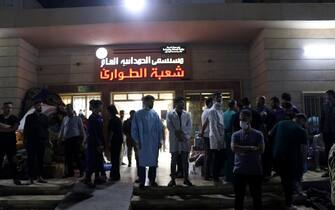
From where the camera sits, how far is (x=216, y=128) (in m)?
8.73

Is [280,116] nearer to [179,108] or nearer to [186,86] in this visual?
[179,108]

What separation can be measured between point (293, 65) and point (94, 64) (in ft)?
22.5

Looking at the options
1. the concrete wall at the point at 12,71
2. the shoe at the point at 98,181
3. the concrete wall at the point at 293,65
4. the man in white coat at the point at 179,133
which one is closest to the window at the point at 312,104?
the concrete wall at the point at 293,65

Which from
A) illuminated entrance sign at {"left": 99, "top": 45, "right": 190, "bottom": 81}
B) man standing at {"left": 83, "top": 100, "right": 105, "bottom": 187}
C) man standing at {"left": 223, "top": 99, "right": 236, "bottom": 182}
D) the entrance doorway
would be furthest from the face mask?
the entrance doorway

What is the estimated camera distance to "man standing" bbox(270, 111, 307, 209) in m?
7.14

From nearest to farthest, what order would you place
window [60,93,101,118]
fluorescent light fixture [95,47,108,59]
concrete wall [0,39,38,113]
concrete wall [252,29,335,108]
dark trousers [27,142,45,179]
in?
dark trousers [27,142,45,179] < concrete wall [252,29,335,108] < concrete wall [0,39,38,113] < fluorescent light fixture [95,47,108,59] < window [60,93,101,118]

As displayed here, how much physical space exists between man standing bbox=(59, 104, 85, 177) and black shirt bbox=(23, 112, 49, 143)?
100cm

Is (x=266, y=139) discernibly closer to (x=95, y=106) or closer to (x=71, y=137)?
(x=95, y=106)

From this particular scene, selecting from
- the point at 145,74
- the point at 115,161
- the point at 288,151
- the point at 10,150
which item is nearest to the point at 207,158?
the point at 115,161

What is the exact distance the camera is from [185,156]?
27.5 ft

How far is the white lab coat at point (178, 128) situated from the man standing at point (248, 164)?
2133 millimetres

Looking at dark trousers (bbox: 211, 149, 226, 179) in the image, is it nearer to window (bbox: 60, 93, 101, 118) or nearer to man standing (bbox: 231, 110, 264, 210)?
man standing (bbox: 231, 110, 264, 210)

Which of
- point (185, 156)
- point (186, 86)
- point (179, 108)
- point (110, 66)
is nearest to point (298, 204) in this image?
point (185, 156)

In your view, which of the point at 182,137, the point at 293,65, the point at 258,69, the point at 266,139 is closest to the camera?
the point at 266,139
